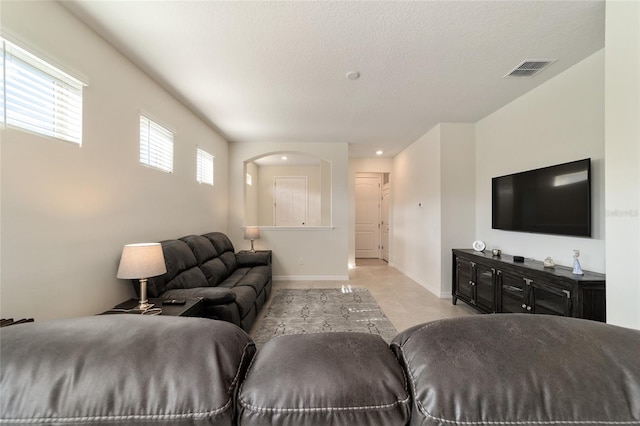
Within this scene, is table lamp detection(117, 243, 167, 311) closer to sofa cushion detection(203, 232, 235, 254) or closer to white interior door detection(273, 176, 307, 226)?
sofa cushion detection(203, 232, 235, 254)

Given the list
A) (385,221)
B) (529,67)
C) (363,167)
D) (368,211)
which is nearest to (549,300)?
(529,67)

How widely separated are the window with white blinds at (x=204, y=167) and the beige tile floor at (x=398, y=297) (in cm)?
213

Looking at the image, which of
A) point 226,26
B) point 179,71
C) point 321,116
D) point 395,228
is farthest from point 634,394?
point 395,228

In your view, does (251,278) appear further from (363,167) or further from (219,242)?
(363,167)

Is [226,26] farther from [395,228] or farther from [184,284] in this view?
[395,228]

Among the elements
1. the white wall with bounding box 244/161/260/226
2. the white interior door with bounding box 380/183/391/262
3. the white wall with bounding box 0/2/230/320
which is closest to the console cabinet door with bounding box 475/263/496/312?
the white interior door with bounding box 380/183/391/262

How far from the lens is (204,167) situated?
3951 mm

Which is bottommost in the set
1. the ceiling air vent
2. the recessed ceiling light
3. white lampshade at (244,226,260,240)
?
white lampshade at (244,226,260,240)

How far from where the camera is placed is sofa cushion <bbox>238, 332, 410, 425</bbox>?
0.45 meters

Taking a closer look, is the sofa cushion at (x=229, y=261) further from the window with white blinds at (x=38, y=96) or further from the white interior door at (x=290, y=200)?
the white interior door at (x=290, y=200)

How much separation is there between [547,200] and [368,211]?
4.89 meters

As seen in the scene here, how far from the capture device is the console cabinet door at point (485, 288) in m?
2.88

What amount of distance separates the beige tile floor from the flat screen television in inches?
52.8

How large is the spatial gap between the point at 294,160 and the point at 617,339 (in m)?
6.51
